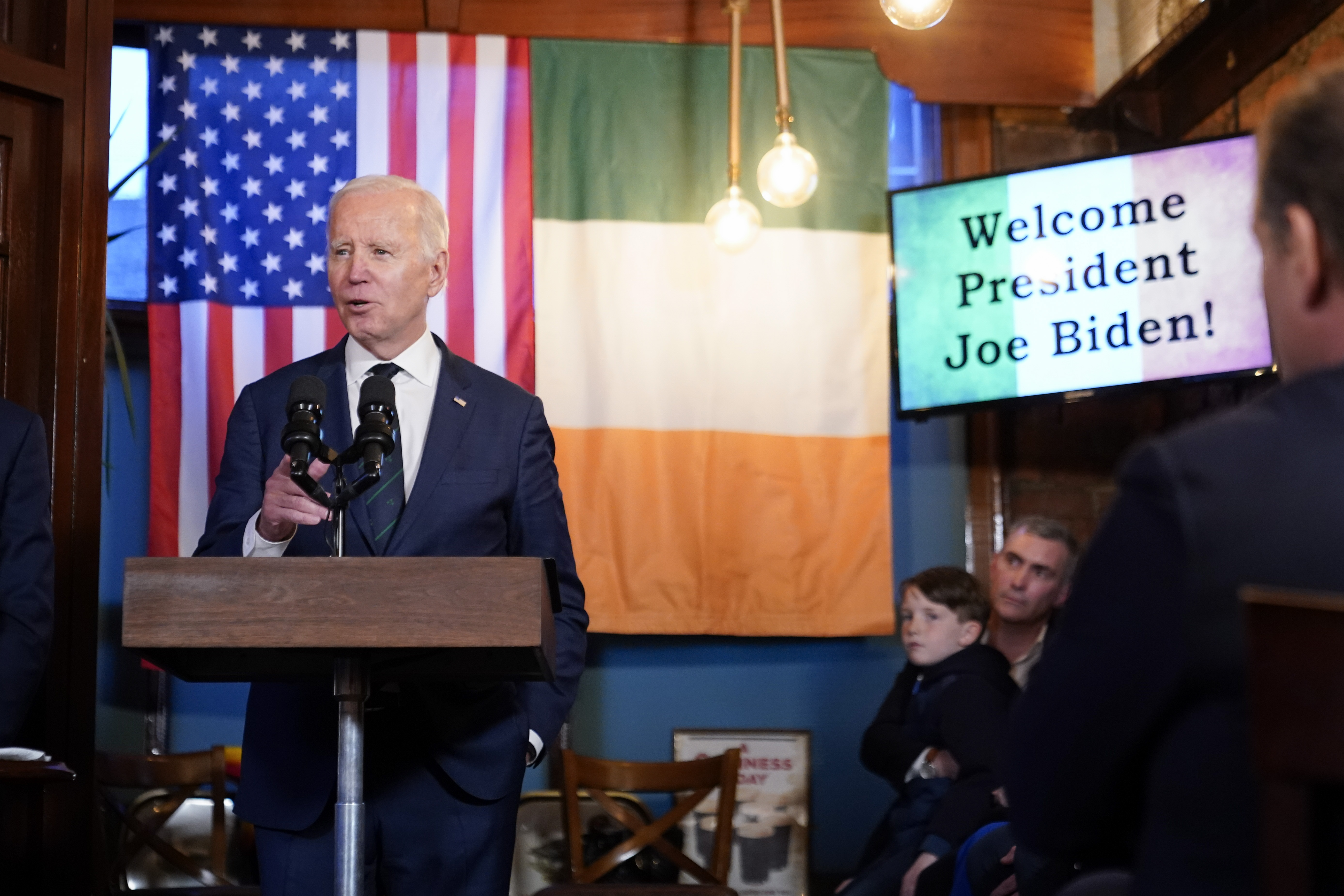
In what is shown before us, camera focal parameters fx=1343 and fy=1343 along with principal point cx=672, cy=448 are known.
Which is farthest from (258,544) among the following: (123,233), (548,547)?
(123,233)

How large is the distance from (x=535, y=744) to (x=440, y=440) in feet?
1.70

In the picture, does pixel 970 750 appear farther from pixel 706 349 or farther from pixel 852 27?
pixel 852 27

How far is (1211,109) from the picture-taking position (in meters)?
4.23

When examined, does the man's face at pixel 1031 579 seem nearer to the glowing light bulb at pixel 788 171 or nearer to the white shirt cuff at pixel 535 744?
the glowing light bulb at pixel 788 171

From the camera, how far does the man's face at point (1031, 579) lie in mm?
3623

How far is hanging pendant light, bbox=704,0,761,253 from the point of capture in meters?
3.98

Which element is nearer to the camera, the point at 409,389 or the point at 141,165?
the point at 409,389

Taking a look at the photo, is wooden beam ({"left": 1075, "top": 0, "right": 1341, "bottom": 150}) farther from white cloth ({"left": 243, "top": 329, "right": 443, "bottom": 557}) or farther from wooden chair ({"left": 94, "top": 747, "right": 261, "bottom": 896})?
wooden chair ({"left": 94, "top": 747, "right": 261, "bottom": 896})

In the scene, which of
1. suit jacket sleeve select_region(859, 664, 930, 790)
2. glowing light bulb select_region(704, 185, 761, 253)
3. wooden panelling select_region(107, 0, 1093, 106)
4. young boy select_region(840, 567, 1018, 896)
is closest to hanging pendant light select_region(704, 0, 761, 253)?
glowing light bulb select_region(704, 185, 761, 253)

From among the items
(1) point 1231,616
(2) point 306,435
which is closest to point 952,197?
(2) point 306,435

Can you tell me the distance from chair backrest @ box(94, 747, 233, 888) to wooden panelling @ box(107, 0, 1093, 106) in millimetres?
2357

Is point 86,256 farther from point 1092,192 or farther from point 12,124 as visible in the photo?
point 1092,192

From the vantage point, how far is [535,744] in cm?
217

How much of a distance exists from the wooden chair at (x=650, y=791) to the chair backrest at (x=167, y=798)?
995mm
